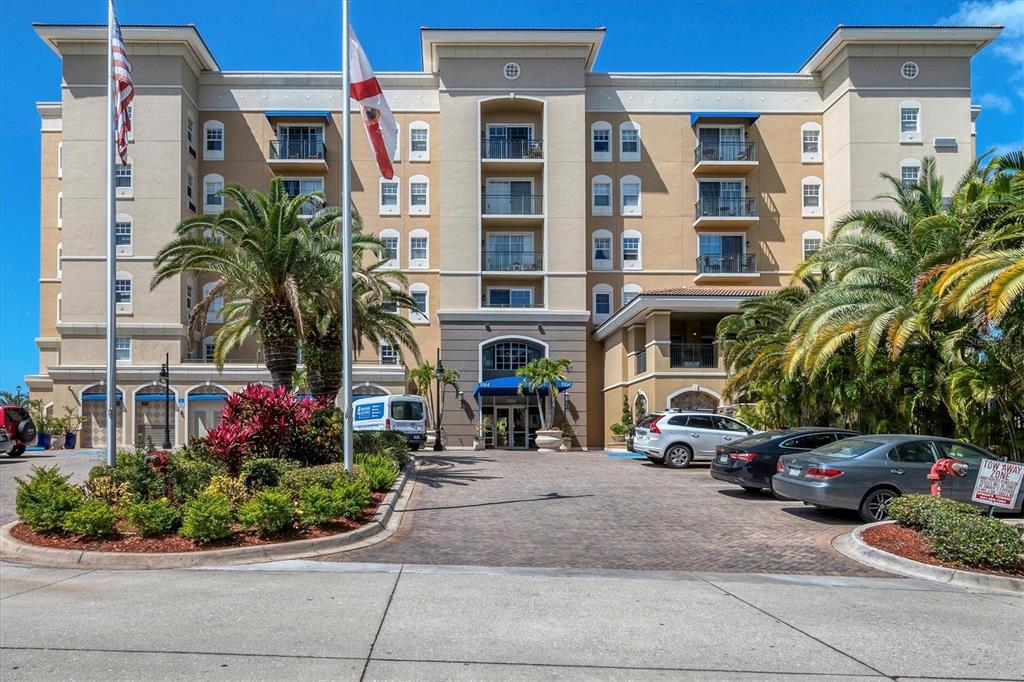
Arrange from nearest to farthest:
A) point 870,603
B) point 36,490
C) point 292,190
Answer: point 870,603 < point 36,490 < point 292,190

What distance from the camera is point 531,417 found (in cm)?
4144

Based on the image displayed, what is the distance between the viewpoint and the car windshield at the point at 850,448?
44.8 ft

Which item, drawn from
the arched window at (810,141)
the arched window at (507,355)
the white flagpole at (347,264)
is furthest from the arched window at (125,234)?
the arched window at (810,141)

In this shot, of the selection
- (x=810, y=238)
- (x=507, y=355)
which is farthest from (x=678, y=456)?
(x=810, y=238)

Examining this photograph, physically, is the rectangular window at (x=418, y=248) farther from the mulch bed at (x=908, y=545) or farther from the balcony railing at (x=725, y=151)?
the mulch bed at (x=908, y=545)

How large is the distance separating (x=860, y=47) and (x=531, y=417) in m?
24.9

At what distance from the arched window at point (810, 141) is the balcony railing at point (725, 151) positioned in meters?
2.90

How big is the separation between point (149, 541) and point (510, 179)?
1360 inches

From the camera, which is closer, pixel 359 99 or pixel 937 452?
pixel 937 452

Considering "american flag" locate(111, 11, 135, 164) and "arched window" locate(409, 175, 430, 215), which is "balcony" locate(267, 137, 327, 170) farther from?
"american flag" locate(111, 11, 135, 164)

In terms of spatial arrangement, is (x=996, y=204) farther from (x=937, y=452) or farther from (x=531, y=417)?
(x=531, y=417)

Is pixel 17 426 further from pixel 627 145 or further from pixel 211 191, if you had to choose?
pixel 627 145

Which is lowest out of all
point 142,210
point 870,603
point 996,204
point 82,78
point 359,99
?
point 870,603

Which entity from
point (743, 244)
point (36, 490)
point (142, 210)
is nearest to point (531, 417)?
point (743, 244)
